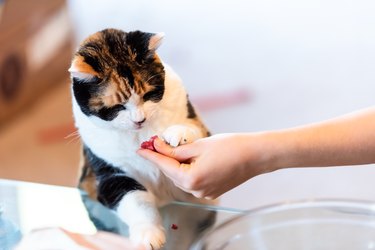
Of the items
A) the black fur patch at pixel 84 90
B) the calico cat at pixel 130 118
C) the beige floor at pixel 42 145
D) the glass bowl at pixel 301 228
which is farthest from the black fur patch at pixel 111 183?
the beige floor at pixel 42 145

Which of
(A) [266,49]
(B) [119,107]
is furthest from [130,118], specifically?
(A) [266,49]

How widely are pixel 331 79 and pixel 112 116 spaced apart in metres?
1.39

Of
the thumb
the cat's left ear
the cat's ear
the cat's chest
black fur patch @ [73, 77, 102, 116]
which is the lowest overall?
the cat's chest

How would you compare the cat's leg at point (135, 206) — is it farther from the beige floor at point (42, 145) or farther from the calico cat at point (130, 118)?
the beige floor at point (42, 145)

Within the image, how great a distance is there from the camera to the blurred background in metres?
2.02

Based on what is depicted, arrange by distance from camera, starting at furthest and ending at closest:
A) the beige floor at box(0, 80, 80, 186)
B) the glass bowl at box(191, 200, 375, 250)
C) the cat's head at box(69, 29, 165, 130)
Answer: the beige floor at box(0, 80, 80, 186)
the cat's head at box(69, 29, 165, 130)
the glass bowl at box(191, 200, 375, 250)

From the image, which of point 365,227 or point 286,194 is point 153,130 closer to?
point 365,227

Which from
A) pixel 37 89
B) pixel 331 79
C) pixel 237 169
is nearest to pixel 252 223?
pixel 237 169

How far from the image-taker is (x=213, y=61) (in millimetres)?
2307

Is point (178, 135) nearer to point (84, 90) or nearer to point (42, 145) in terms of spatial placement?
point (84, 90)

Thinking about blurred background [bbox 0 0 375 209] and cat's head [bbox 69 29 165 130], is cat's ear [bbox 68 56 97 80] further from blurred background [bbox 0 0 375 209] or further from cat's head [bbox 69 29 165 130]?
blurred background [bbox 0 0 375 209]

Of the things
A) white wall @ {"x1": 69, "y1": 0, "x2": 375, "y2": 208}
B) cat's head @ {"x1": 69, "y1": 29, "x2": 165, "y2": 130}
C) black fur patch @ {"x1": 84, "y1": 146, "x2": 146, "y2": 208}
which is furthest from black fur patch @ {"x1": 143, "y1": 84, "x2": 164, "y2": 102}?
white wall @ {"x1": 69, "y1": 0, "x2": 375, "y2": 208}

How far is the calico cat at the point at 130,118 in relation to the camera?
0.82 m

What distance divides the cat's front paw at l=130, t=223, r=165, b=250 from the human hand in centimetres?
9
